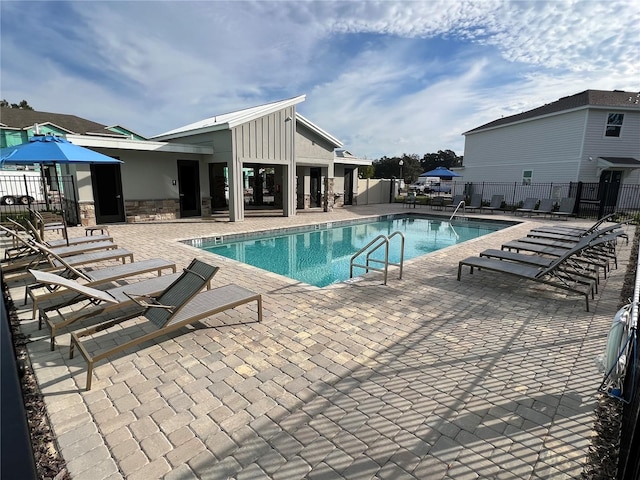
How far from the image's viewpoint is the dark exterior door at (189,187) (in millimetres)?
15509

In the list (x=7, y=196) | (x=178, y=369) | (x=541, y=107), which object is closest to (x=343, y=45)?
(x=178, y=369)

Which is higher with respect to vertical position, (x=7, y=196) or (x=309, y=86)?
(x=309, y=86)

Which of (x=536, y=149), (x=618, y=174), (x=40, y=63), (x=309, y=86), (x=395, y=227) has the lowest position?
(x=395, y=227)

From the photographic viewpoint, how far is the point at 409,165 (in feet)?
223

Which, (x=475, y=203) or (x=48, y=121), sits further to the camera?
(x=48, y=121)

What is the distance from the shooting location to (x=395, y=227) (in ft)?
53.7

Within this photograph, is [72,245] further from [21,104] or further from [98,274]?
[21,104]

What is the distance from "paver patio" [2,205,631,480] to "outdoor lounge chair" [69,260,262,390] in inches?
11.9

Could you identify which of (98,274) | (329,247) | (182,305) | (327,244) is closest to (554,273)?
(182,305)

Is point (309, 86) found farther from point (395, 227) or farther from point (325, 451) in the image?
point (325, 451)

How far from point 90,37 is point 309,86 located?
11.1 m

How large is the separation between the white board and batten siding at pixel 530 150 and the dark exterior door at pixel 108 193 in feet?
84.6

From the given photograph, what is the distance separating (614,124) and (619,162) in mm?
2718

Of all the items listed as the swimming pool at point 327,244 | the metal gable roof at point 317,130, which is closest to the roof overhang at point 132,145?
the metal gable roof at point 317,130
